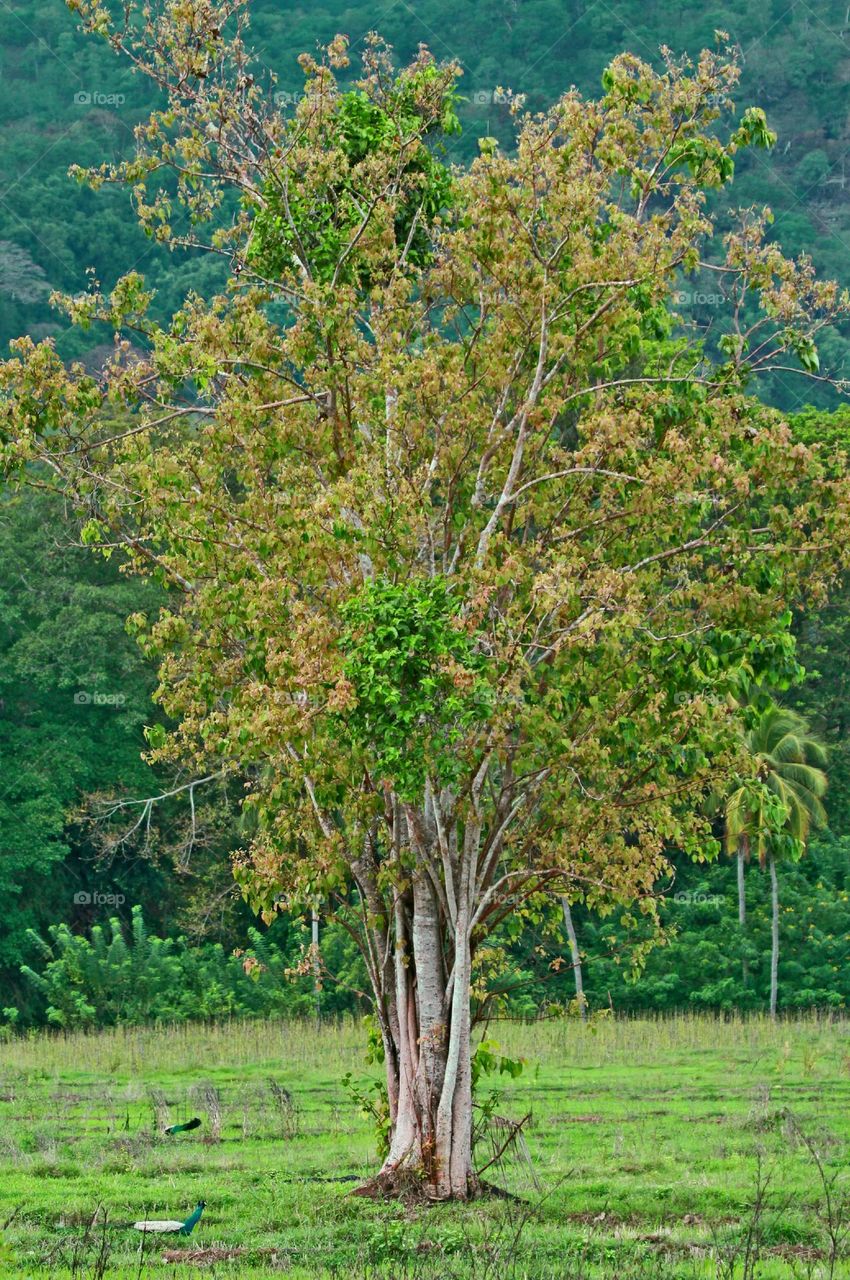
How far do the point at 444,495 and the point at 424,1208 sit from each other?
5880 mm

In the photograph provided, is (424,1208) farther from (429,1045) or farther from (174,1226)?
(174,1226)

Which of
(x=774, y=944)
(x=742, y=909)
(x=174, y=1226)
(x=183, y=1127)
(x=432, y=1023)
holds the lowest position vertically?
(x=174, y=1226)

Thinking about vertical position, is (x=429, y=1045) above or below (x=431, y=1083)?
above

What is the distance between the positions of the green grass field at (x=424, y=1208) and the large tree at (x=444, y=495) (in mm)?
1584

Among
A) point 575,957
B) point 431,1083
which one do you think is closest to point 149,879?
point 575,957

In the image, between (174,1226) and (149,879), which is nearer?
(174,1226)

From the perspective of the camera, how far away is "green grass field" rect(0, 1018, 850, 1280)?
11.8m

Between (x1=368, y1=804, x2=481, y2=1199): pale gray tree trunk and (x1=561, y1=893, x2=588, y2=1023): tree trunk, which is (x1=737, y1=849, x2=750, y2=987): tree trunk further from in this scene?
(x1=368, y1=804, x2=481, y2=1199): pale gray tree trunk

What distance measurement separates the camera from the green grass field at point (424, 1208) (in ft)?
38.8

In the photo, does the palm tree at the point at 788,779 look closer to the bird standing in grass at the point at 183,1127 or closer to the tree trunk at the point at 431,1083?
the bird standing in grass at the point at 183,1127

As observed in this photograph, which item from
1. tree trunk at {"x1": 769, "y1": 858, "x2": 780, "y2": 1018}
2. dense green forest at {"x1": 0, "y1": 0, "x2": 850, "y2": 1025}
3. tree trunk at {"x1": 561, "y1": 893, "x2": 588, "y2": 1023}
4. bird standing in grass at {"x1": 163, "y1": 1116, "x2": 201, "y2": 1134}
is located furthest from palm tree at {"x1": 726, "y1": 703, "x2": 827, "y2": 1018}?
bird standing in grass at {"x1": 163, "y1": 1116, "x2": 201, "y2": 1134}

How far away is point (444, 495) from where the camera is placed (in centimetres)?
1583

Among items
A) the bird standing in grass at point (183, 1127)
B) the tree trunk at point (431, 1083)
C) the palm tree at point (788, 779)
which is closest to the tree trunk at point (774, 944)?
the palm tree at point (788, 779)

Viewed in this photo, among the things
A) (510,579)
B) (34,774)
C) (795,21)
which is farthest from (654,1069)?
(795,21)
